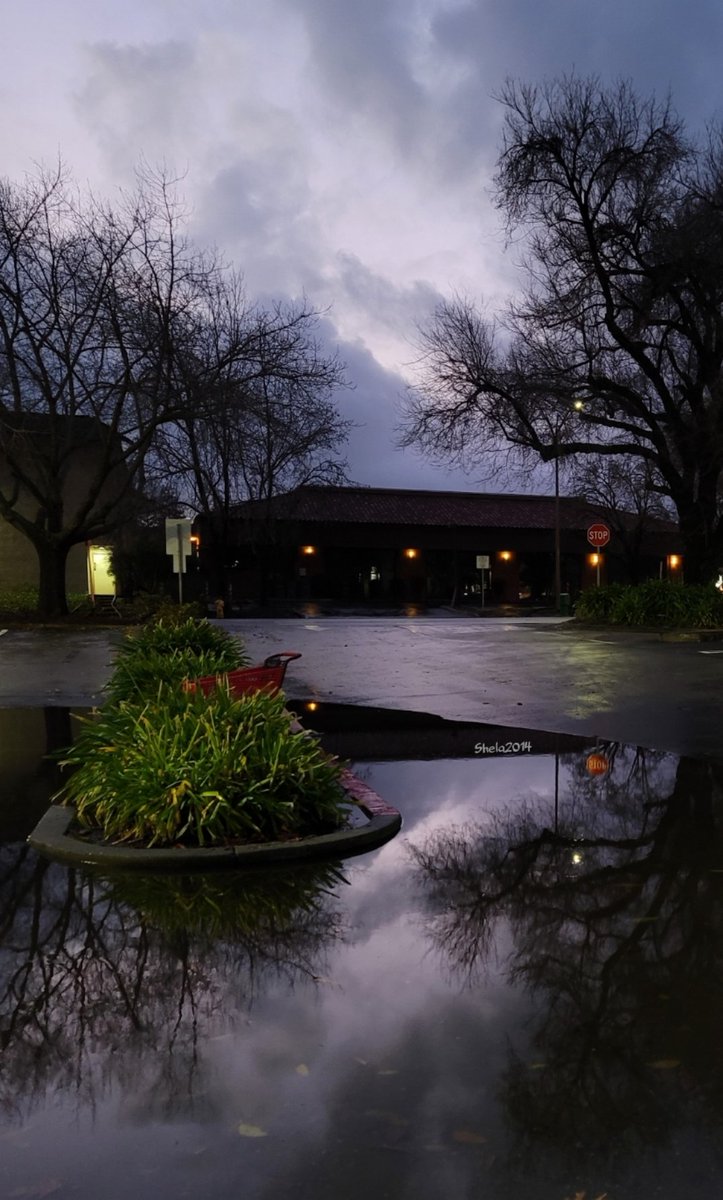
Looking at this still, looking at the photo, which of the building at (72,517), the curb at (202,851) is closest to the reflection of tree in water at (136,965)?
the curb at (202,851)

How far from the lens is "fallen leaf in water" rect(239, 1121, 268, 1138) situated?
9.92 feet

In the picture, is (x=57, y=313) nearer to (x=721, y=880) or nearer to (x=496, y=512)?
(x=721, y=880)

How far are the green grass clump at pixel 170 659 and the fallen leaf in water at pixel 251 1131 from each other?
576cm

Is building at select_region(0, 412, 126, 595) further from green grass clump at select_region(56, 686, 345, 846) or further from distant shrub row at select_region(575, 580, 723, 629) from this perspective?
green grass clump at select_region(56, 686, 345, 846)

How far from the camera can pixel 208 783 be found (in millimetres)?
6020

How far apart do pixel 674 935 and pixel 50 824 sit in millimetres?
4098

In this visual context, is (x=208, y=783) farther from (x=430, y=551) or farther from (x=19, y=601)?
(x=430, y=551)

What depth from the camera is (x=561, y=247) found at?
24141mm

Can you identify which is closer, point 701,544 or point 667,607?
point 667,607

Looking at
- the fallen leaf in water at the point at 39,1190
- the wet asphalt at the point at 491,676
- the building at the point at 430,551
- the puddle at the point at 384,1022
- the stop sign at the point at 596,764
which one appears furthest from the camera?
the building at the point at 430,551

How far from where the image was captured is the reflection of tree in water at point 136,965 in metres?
3.46

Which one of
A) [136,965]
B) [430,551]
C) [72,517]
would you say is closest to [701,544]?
[72,517]

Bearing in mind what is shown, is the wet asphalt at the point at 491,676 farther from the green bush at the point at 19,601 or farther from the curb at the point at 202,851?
the curb at the point at 202,851

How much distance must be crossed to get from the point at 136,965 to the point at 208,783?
1.72m
